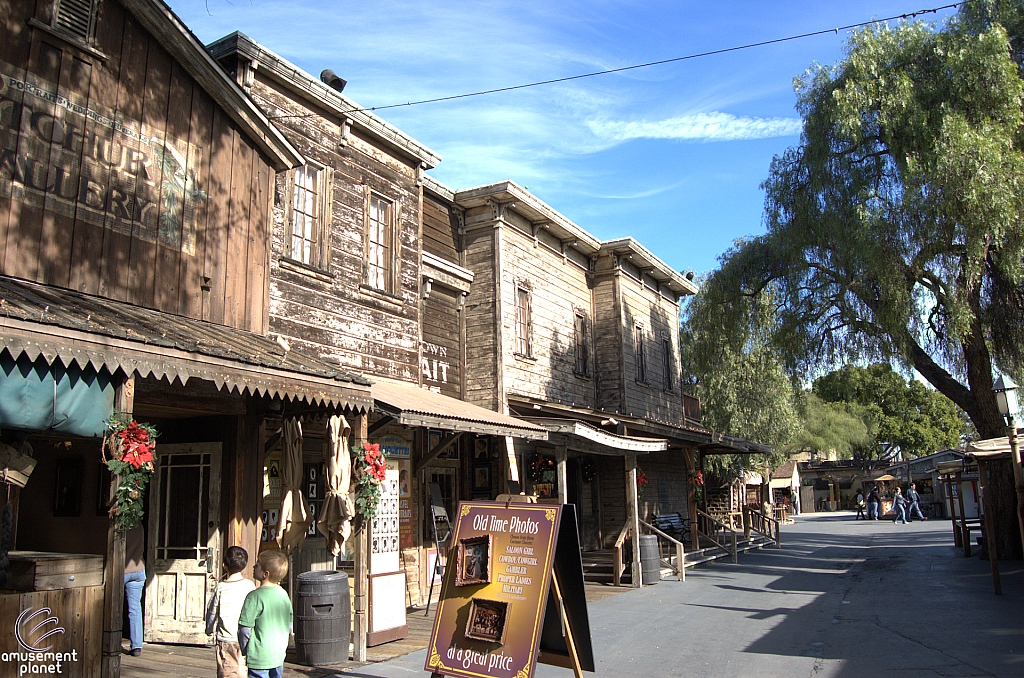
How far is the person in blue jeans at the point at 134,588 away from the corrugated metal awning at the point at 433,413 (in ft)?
10.1

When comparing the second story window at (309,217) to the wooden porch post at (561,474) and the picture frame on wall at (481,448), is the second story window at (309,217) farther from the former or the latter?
the wooden porch post at (561,474)

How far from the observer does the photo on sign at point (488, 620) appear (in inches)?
229

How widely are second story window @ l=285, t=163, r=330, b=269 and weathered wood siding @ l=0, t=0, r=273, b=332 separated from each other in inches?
34.8

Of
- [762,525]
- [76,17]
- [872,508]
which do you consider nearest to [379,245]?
[76,17]

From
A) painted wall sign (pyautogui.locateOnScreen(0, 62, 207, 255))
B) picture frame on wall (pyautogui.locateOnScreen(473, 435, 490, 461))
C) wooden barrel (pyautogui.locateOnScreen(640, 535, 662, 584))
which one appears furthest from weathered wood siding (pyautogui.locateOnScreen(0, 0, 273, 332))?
wooden barrel (pyautogui.locateOnScreen(640, 535, 662, 584))

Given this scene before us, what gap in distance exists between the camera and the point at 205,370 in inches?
250

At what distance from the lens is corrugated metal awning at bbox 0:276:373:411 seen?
531 cm

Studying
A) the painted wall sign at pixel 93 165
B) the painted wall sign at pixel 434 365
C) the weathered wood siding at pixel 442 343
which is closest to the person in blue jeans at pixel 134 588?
the painted wall sign at pixel 93 165

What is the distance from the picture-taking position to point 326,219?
11.3 metres

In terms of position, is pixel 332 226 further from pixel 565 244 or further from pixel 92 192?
pixel 565 244

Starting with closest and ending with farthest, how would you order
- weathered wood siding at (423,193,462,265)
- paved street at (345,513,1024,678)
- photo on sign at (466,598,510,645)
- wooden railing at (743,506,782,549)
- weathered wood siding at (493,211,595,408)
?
photo on sign at (466,598,510,645) < paved street at (345,513,1024,678) < weathered wood siding at (423,193,462,265) < weathered wood siding at (493,211,595,408) < wooden railing at (743,506,782,549)

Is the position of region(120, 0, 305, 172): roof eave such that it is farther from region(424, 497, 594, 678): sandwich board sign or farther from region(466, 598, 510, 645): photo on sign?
region(466, 598, 510, 645): photo on sign

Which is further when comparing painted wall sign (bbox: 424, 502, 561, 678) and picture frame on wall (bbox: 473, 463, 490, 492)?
picture frame on wall (bbox: 473, 463, 490, 492)

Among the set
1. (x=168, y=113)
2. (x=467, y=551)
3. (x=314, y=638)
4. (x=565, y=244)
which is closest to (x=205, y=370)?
(x=467, y=551)
